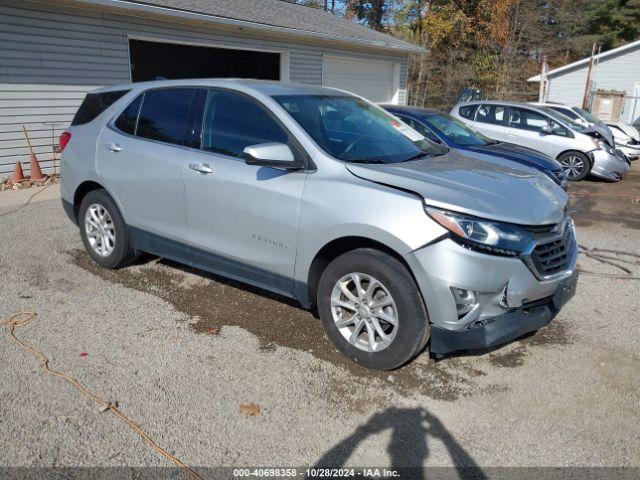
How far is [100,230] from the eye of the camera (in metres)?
5.04

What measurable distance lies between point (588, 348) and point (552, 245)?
102 centimetres

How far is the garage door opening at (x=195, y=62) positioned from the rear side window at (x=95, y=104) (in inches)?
353

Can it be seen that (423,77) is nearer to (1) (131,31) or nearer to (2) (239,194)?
(1) (131,31)

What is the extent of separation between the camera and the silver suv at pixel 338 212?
3.09 metres

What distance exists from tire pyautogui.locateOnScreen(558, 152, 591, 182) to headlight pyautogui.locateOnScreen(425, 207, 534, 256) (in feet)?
30.0

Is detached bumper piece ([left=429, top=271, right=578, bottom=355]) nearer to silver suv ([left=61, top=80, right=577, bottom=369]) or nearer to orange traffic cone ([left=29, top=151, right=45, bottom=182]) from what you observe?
silver suv ([left=61, top=80, right=577, bottom=369])

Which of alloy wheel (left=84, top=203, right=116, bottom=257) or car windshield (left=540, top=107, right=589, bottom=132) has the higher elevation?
car windshield (left=540, top=107, right=589, bottom=132)

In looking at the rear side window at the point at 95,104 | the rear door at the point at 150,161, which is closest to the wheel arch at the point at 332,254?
the rear door at the point at 150,161

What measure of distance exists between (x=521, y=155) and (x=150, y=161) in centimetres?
595

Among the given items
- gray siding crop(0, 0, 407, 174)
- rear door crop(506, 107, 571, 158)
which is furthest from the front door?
rear door crop(506, 107, 571, 158)

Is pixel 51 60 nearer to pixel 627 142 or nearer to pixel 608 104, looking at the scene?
pixel 627 142

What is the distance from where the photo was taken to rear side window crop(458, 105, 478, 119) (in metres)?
12.1

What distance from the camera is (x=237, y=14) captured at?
40.3 ft

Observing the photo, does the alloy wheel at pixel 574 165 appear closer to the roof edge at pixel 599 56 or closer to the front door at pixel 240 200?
the front door at pixel 240 200
